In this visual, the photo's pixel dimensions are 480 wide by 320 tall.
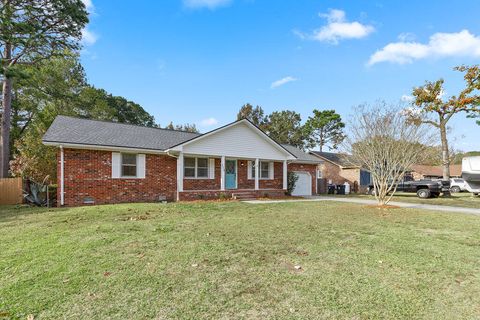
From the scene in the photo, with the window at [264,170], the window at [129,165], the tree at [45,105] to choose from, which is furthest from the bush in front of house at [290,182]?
the tree at [45,105]

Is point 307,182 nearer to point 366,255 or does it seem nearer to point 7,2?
point 366,255

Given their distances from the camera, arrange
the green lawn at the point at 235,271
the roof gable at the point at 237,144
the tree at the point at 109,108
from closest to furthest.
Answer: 1. the green lawn at the point at 235,271
2. the roof gable at the point at 237,144
3. the tree at the point at 109,108

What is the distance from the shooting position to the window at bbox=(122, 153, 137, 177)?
13586 mm

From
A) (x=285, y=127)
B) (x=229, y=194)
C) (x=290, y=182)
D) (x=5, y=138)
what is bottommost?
(x=229, y=194)

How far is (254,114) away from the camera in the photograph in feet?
144

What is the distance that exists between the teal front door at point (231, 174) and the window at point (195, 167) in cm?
149

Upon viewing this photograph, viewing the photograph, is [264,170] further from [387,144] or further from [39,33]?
[39,33]

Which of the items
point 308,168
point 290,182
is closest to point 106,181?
point 290,182

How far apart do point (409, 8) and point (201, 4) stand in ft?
31.7

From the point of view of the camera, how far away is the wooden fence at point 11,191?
42.4 feet

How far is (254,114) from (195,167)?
29.5m

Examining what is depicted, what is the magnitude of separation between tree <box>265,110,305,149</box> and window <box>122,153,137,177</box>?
31.0 meters

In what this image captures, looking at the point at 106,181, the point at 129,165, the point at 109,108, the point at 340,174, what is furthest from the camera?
the point at 109,108

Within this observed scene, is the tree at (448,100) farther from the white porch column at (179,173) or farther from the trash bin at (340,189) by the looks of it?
the white porch column at (179,173)
